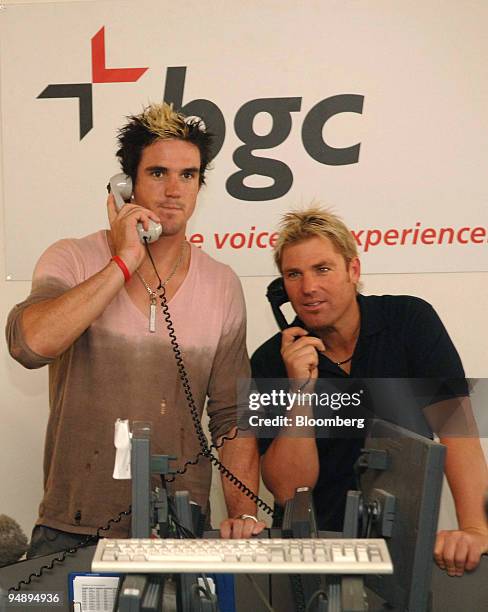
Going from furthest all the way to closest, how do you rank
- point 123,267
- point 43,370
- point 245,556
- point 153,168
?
1. point 43,370
2. point 153,168
3. point 123,267
4. point 245,556

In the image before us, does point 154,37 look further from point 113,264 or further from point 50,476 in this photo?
point 50,476

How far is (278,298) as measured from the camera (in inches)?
115

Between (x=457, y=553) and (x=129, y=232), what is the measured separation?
1387 mm

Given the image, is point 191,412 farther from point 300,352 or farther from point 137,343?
point 300,352

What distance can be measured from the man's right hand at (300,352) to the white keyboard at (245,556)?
1.26 m

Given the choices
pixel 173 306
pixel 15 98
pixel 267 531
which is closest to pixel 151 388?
pixel 173 306

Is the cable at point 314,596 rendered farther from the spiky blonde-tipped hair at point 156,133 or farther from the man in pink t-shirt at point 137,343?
the spiky blonde-tipped hair at point 156,133

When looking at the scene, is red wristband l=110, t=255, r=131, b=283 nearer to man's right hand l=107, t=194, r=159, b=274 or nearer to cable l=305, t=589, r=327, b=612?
man's right hand l=107, t=194, r=159, b=274

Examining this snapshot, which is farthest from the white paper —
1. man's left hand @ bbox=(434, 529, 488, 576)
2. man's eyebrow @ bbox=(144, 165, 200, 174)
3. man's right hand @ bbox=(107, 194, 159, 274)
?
man's eyebrow @ bbox=(144, 165, 200, 174)

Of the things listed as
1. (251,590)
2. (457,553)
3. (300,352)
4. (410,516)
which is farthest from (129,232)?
(410,516)

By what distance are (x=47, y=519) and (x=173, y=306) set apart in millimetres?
776

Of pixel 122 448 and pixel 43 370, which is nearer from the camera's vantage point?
pixel 122 448

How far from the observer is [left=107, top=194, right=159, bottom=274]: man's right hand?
282cm

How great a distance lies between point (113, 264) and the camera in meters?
2.81
